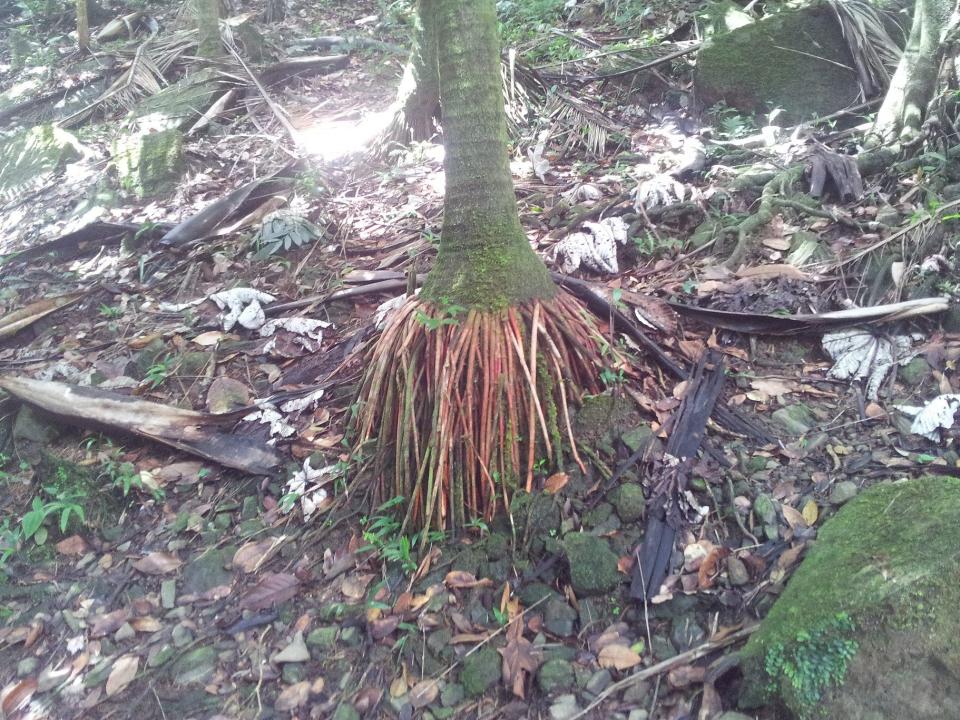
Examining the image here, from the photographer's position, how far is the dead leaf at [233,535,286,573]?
3197 mm

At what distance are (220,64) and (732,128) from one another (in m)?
5.87

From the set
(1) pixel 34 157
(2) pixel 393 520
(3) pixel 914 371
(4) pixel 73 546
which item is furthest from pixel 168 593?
(1) pixel 34 157

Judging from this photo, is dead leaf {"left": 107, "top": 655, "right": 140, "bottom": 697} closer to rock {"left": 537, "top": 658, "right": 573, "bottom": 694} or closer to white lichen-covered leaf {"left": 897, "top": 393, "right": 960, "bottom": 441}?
rock {"left": 537, "top": 658, "right": 573, "bottom": 694}

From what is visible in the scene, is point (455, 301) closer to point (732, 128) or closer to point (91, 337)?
point (91, 337)

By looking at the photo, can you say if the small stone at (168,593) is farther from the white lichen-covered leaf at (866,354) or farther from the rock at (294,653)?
the white lichen-covered leaf at (866,354)

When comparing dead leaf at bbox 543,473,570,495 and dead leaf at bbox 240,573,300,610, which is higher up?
dead leaf at bbox 543,473,570,495

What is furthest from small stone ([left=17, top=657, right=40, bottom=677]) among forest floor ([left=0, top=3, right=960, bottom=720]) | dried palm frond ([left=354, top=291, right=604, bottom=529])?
dried palm frond ([left=354, top=291, right=604, bottom=529])

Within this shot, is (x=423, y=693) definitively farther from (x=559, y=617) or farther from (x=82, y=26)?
(x=82, y=26)

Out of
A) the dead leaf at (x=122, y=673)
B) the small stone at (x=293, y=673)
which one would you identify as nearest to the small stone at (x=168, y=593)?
the dead leaf at (x=122, y=673)

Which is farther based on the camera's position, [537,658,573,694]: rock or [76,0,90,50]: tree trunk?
[76,0,90,50]: tree trunk

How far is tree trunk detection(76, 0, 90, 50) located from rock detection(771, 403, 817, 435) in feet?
35.8

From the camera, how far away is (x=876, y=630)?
205 cm

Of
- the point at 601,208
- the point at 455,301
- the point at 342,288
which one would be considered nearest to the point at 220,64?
the point at 342,288

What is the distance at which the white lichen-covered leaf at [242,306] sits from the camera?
4.37 m
